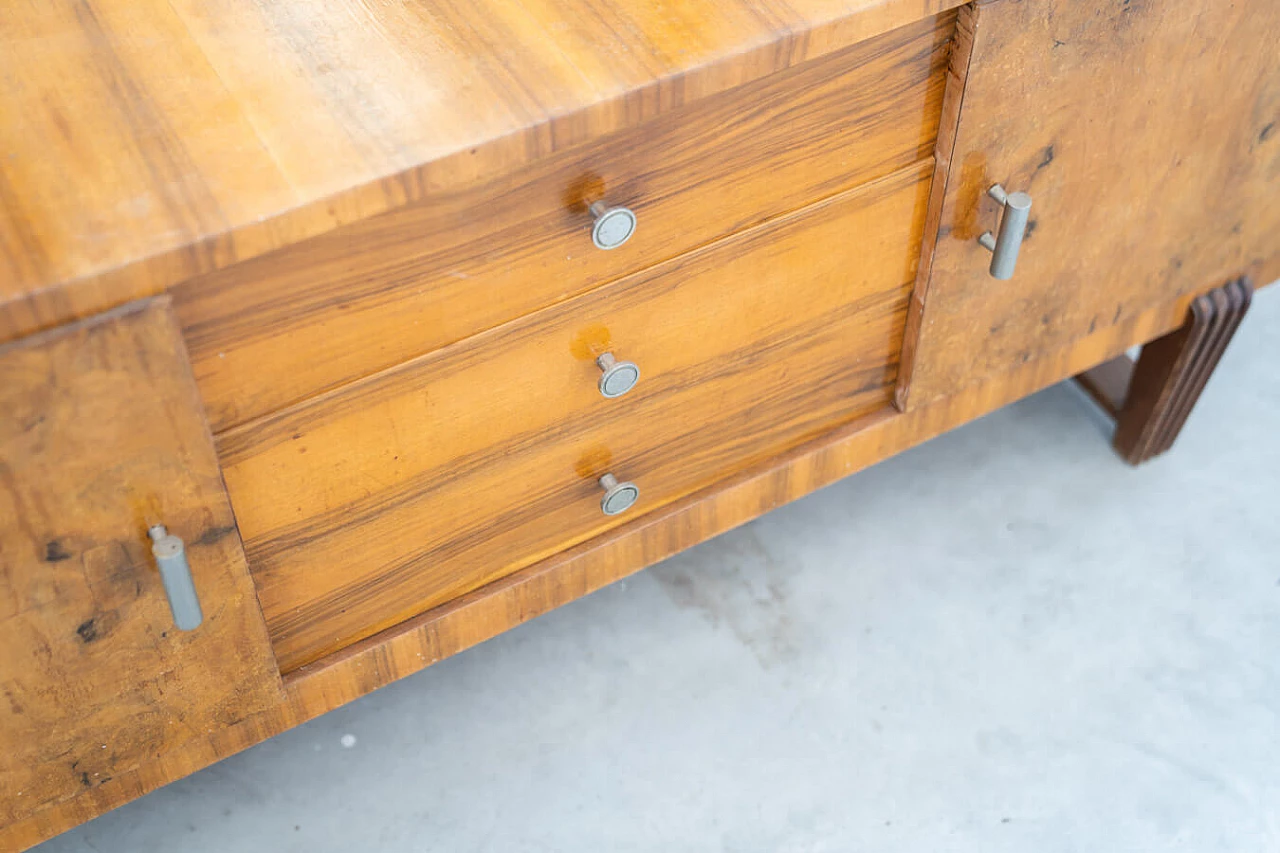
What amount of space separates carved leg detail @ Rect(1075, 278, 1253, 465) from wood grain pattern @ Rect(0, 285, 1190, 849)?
32 mm

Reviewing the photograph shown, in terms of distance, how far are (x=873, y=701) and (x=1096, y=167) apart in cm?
40

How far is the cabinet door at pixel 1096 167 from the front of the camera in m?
0.71

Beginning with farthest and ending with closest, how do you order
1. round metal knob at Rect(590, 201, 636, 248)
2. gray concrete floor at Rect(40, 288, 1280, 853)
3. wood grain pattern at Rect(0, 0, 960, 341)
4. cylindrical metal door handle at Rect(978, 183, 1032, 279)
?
gray concrete floor at Rect(40, 288, 1280, 853) < cylindrical metal door handle at Rect(978, 183, 1032, 279) < round metal knob at Rect(590, 201, 636, 248) < wood grain pattern at Rect(0, 0, 960, 341)

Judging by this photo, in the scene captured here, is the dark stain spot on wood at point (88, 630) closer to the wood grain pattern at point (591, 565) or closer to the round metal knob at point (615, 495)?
the wood grain pattern at point (591, 565)

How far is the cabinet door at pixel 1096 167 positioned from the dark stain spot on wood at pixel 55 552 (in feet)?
1.61

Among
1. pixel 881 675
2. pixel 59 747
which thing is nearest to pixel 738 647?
pixel 881 675

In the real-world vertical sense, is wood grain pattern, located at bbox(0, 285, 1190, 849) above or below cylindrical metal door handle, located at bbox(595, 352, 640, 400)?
below

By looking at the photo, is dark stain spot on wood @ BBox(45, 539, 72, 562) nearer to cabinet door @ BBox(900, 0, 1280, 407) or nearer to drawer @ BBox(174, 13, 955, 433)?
drawer @ BBox(174, 13, 955, 433)

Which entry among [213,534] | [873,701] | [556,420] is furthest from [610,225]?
[873,701]

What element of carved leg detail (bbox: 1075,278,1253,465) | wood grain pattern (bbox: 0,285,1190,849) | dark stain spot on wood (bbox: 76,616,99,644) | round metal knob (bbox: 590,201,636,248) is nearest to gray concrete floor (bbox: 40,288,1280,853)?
carved leg detail (bbox: 1075,278,1253,465)

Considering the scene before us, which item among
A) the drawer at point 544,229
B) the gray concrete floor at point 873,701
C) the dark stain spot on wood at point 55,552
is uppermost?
the drawer at point 544,229

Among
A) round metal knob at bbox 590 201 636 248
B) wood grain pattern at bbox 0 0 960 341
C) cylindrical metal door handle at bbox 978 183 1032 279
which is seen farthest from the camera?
cylindrical metal door handle at bbox 978 183 1032 279

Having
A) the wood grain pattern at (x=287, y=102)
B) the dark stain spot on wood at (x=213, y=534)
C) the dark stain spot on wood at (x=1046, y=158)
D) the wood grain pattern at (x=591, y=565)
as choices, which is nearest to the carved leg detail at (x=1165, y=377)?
the wood grain pattern at (x=591, y=565)

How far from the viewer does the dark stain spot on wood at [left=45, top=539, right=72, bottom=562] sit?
1.89ft
